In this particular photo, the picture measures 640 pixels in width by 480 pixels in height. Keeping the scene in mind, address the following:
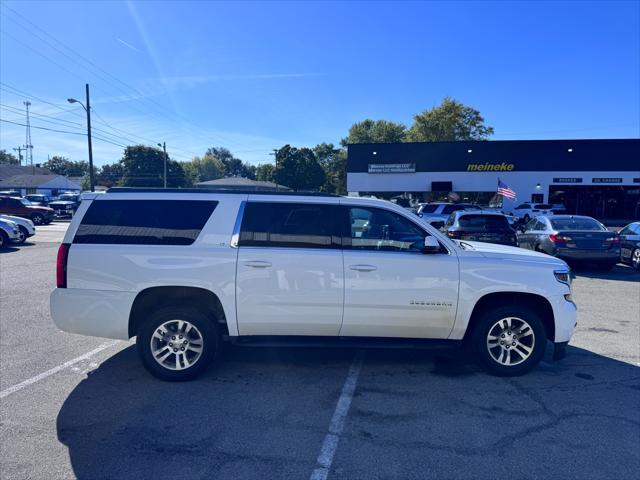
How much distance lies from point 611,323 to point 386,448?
17.6 feet

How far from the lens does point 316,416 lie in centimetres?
385

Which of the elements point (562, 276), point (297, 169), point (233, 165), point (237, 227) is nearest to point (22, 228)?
point (237, 227)

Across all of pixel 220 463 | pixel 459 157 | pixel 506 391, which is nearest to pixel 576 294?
pixel 506 391

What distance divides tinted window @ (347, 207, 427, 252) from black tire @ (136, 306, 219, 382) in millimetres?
1749

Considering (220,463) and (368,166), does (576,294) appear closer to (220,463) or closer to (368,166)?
(220,463)

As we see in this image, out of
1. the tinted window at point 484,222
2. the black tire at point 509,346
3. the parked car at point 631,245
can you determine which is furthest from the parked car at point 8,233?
the parked car at point 631,245

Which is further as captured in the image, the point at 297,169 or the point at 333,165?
the point at 333,165

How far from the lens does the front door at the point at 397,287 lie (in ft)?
14.6

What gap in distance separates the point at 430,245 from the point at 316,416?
6.52ft

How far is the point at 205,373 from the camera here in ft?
15.7

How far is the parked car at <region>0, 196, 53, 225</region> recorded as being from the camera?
26.3 meters

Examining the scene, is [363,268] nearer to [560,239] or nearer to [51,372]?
[51,372]

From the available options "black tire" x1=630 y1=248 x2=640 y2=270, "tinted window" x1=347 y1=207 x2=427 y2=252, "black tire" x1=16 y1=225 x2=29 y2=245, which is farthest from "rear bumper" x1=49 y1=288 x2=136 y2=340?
"black tire" x1=16 y1=225 x2=29 y2=245

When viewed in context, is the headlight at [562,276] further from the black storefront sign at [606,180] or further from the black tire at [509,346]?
the black storefront sign at [606,180]
